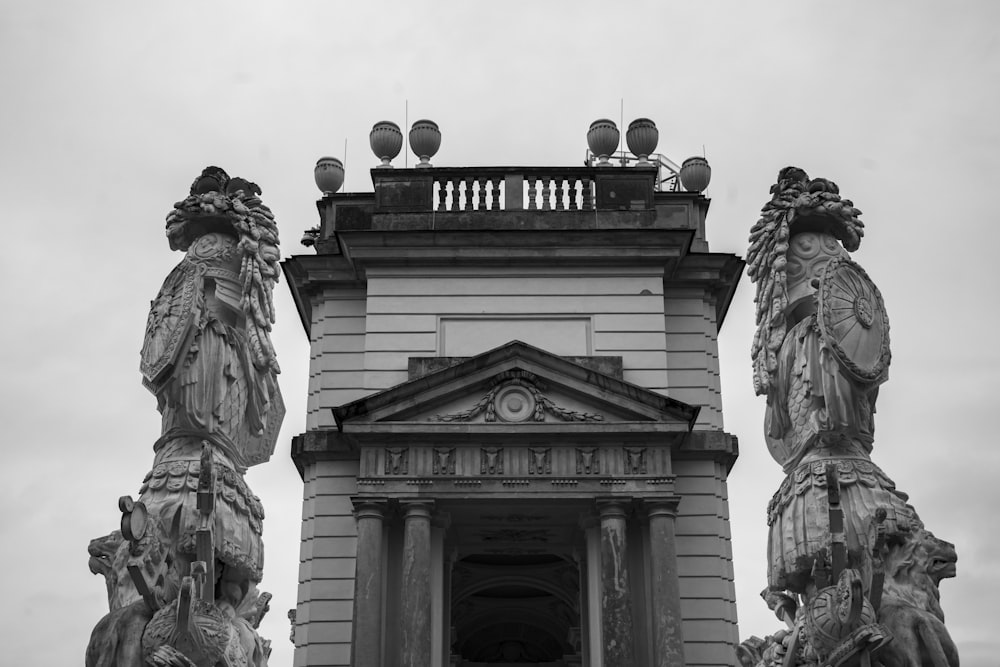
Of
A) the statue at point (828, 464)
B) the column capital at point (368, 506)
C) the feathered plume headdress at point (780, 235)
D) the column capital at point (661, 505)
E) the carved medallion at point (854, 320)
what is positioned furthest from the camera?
the column capital at point (661, 505)

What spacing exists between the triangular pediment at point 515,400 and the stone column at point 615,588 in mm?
1499

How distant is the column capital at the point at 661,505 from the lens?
74.0ft

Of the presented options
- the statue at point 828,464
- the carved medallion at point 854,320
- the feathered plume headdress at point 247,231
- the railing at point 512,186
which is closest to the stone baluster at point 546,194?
the railing at point 512,186

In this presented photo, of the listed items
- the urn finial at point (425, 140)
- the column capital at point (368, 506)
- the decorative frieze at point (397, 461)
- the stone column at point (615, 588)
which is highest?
the urn finial at point (425, 140)

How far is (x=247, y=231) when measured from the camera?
59.7ft

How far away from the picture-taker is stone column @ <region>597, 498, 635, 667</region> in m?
21.4

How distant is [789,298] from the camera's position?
57.7 ft

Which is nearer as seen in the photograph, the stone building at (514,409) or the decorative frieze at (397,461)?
the stone building at (514,409)

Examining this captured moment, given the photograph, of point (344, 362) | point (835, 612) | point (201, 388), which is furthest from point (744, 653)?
point (344, 362)

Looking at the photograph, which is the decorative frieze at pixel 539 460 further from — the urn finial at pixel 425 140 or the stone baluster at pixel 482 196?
the urn finial at pixel 425 140

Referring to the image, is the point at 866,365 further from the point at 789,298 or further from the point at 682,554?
the point at 682,554

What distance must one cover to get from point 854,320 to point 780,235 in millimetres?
1449

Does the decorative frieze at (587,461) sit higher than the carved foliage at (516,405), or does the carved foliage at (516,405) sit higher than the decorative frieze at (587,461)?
the carved foliage at (516,405)

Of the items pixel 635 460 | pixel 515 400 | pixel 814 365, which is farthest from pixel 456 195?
pixel 814 365
